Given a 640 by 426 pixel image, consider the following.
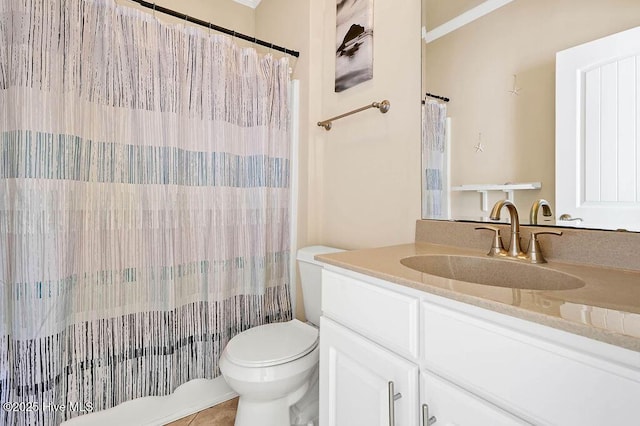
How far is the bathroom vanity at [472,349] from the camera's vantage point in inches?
17.3

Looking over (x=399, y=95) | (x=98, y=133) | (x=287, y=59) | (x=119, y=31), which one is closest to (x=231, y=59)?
(x=287, y=59)

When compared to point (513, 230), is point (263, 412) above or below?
below

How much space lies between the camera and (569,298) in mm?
555

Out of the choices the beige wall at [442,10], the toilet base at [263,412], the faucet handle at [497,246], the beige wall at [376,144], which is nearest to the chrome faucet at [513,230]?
the faucet handle at [497,246]

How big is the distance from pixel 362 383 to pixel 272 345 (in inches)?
21.9

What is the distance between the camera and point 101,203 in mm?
1259

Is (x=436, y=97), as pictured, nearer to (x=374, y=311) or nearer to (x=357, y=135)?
(x=357, y=135)

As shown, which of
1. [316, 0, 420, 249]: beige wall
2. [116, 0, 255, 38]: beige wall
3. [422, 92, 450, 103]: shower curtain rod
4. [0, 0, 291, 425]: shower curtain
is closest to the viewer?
[0, 0, 291, 425]: shower curtain

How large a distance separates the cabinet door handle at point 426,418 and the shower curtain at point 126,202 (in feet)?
3.69

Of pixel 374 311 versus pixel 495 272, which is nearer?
pixel 374 311

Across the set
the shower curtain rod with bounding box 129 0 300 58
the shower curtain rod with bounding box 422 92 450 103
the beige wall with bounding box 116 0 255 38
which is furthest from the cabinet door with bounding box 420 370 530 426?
the beige wall with bounding box 116 0 255 38

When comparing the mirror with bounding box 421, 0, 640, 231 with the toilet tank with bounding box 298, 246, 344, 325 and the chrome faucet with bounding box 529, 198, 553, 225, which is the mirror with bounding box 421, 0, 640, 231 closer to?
the chrome faucet with bounding box 529, 198, 553, 225

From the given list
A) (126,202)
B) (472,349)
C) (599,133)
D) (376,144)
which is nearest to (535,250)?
(599,133)

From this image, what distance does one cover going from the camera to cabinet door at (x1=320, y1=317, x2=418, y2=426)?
70 cm
